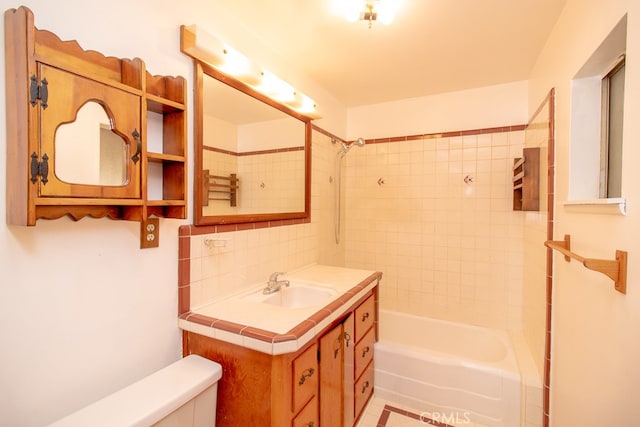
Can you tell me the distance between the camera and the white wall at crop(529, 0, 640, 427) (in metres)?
0.84

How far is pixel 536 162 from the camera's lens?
6.04 ft

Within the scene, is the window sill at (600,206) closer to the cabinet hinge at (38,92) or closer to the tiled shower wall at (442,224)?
the tiled shower wall at (442,224)

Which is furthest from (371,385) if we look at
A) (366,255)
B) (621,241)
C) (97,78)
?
(97,78)

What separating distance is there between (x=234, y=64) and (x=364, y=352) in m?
1.86

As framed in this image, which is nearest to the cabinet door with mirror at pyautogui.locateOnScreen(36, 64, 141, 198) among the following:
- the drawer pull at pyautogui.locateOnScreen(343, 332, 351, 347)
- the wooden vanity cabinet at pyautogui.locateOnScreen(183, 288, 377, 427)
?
the wooden vanity cabinet at pyautogui.locateOnScreen(183, 288, 377, 427)

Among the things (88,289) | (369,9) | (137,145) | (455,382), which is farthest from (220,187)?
(455,382)

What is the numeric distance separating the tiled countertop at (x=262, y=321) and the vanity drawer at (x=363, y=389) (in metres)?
0.63

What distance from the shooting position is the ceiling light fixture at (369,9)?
1.42m

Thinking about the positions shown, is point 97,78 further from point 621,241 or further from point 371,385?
point 371,385

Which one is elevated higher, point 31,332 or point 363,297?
point 31,332

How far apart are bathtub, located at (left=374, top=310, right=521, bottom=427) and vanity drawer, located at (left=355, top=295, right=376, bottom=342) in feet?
0.88

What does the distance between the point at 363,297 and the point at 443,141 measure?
1625 mm

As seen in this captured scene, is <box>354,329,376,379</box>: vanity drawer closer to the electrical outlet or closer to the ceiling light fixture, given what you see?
the electrical outlet

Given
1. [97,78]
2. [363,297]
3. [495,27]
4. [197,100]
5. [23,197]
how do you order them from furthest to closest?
[363,297] → [495,27] → [197,100] → [97,78] → [23,197]
